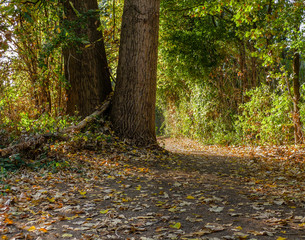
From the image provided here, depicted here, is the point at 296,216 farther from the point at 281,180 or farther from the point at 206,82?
the point at 206,82

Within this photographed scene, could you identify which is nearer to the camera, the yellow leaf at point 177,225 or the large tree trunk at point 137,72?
the yellow leaf at point 177,225

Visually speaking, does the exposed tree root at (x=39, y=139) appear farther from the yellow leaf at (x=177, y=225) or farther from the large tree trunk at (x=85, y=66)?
the yellow leaf at (x=177, y=225)

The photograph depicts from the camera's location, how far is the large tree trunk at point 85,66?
7.66 meters

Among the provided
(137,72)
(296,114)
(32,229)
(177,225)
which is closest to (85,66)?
(137,72)

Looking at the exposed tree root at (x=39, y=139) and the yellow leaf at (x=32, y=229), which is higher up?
the exposed tree root at (x=39, y=139)

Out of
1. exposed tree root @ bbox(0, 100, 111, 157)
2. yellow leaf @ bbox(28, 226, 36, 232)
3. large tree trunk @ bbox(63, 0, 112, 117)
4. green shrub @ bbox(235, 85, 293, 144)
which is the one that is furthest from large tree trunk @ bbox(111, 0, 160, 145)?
yellow leaf @ bbox(28, 226, 36, 232)

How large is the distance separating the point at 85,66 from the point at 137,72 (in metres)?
1.49

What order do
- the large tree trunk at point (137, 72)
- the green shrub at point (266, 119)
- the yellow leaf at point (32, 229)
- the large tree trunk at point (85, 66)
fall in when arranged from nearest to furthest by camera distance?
the yellow leaf at point (32, 229) → the large tree trunk at point (137, 72) → the large tree trunk at point (85, 66) → the green shrub at point (266, 119)

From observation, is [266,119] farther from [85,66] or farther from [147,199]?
[147,199]

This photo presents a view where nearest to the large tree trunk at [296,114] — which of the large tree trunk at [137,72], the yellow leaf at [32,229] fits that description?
the large tree trunk at [137,72]

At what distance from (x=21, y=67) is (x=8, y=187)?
553 centimetres

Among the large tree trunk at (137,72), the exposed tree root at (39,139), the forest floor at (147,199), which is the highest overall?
the large tree trunk at (137,72)

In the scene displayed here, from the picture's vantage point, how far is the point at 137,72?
7035 mm

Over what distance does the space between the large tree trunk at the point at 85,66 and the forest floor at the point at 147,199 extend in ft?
5.22
